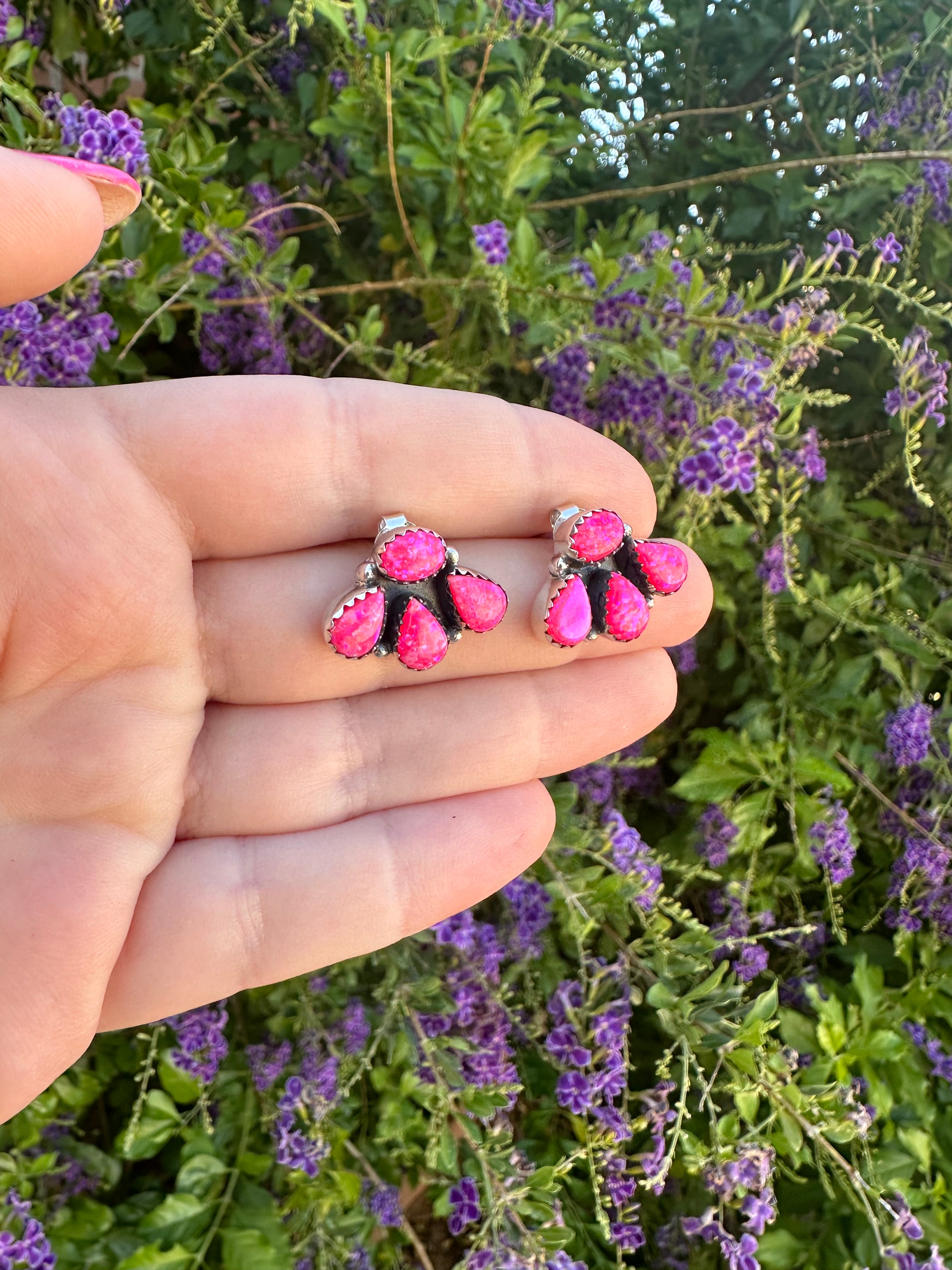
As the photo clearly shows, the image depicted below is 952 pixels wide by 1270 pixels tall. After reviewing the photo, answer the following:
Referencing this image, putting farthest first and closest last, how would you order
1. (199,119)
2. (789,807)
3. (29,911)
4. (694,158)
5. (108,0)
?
1. (694,158)
2. (199,119)
3. (789,807)
4. (108,0)
5. (29,911)

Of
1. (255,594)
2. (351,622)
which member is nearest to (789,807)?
(351,622)

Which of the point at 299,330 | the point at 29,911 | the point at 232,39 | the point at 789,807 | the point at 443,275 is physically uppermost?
the point at 232,39

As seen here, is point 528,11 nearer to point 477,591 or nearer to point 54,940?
point 477,591

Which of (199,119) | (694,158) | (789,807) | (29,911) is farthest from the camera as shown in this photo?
(694,158)

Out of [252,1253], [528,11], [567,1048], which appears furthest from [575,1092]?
[528,11]

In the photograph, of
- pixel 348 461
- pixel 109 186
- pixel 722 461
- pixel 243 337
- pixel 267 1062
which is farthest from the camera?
pixel 243 337

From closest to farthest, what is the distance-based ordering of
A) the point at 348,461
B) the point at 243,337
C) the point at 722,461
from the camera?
the point at 348,461 < the point at 722,461 < the point at 243,337

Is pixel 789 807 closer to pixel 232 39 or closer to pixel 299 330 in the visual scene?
pixel 299 330
